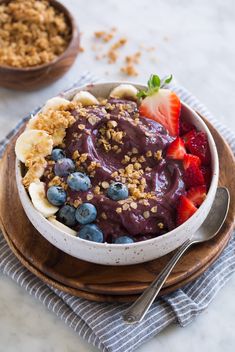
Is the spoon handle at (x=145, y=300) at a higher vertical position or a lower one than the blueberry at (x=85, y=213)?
lower

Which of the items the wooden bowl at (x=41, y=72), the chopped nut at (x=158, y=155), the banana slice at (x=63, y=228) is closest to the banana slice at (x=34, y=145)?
the banana slice at (x=63, y=228)

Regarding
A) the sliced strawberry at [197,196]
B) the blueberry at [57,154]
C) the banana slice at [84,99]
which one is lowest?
the sliced strawberry at [197,196]

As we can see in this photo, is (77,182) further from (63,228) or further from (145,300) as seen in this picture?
(145,300)

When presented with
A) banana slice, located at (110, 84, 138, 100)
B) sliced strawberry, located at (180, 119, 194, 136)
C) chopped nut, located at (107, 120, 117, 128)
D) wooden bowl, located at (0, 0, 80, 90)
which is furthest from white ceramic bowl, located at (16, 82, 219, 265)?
wooden bowl, located at (0, 0, 80, 90)

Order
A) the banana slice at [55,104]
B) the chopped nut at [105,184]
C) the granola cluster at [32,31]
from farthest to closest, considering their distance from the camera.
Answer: the granola cluster at [32,31], the banana slice at [55,104], the chopped nut at [105,184]

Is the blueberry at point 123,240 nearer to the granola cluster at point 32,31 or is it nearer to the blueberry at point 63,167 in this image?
the blueberry at point 63,167
